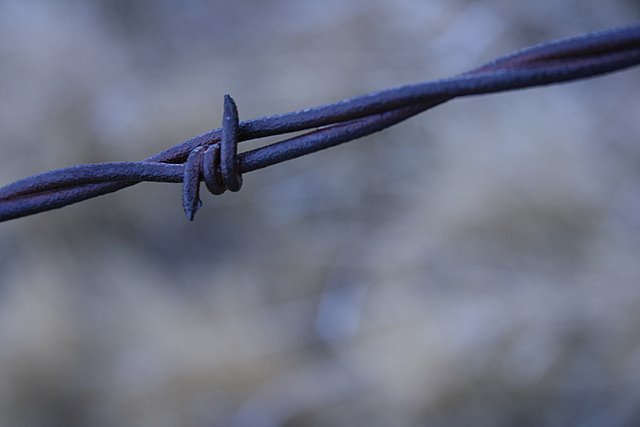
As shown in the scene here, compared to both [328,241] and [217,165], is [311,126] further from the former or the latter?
[328,241]

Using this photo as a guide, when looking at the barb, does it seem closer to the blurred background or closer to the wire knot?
the wire knot

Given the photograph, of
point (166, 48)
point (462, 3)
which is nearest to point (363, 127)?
point (462, 3)

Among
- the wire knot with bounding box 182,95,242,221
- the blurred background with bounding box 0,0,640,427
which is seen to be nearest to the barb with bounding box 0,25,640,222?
the wire knot with bounding box 182,95,242,221

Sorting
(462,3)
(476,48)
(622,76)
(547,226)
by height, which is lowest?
(547,226)

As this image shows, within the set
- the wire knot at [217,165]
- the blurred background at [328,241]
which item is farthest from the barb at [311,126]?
the blurred background at [328,241]

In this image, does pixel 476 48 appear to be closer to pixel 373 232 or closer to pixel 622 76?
pixel 622 76
